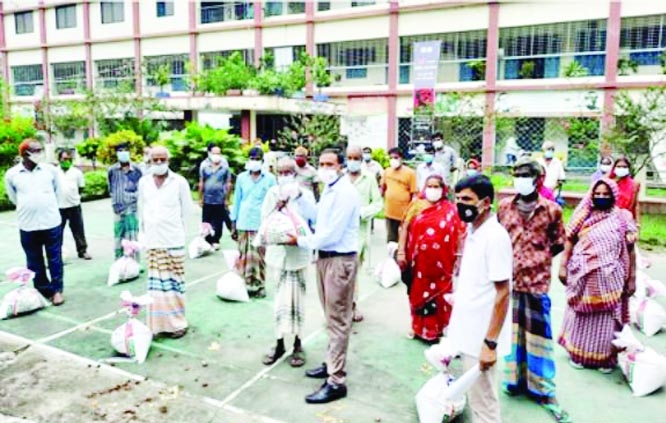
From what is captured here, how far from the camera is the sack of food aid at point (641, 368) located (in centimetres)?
412

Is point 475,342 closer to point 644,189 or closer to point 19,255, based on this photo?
point 19,255

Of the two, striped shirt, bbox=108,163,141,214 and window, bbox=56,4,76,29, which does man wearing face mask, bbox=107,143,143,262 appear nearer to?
striped shirt, bbox=108,163,141,214

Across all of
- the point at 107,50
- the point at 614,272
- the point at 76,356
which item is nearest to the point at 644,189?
the point at 614,272

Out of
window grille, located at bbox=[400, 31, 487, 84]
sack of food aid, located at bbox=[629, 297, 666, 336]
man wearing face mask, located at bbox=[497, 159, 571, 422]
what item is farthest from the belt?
window grille, located at bbox=[400, 31, 487, 84]

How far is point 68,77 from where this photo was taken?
33000mm

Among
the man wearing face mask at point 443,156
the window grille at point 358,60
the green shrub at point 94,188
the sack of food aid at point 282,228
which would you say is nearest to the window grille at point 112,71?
the window grille at point 358,60

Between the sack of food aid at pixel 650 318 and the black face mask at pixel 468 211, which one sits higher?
the black face mask at pixel 468 211

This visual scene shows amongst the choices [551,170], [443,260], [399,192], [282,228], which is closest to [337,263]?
[282,228]

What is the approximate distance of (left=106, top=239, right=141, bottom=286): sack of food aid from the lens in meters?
6.90

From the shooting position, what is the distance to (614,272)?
14.4 feet

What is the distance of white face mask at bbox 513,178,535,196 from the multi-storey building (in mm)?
12608

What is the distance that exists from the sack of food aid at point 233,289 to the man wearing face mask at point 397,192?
7.66 ft

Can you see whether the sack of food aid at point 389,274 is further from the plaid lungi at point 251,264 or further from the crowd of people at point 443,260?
the plaid lungi at point 251,264

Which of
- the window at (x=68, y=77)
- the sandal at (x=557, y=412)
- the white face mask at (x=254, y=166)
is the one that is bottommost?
the sandal at (x=557, y=412)
